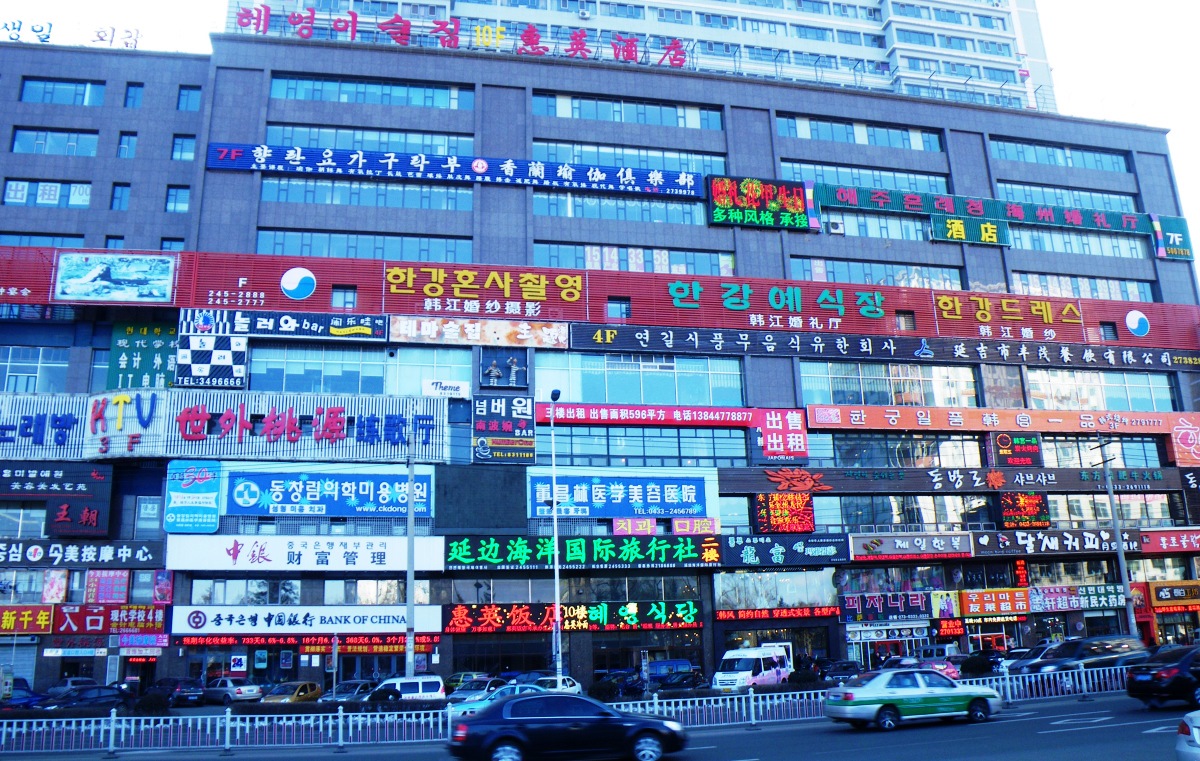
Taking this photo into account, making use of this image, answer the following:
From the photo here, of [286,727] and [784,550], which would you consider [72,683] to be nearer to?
[286,727]

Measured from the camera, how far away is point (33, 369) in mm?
46750

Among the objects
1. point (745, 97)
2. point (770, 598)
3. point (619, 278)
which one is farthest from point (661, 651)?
point (745, 97)

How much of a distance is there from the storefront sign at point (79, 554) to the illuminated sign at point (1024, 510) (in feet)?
146

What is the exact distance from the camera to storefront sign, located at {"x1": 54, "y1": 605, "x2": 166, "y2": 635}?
42.5m

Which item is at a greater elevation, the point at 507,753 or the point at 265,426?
the point at 265,426

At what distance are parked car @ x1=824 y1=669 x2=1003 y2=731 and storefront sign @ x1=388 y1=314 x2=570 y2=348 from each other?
29080mm

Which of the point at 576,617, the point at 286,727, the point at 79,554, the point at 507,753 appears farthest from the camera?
the point at 576,617

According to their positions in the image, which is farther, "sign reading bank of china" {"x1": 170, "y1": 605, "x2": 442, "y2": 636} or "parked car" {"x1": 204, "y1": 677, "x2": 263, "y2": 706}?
"sign reading bank of china" {"x1": 170, "y1": 605, "x2": 442, "y2": 636}

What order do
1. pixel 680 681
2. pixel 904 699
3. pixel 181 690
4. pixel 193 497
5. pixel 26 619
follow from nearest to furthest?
pixel 904 699
pixel 680 681
pixel 181 690
pixel 26 619
pixel 193 497

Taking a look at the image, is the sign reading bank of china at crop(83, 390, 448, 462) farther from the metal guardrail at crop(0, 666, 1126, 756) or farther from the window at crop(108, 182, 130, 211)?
the metal guardrail at crop(0, 666, 1126, 756)

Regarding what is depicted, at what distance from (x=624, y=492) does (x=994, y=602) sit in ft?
72.9

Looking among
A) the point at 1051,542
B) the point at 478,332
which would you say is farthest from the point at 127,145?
the point at 1051,542

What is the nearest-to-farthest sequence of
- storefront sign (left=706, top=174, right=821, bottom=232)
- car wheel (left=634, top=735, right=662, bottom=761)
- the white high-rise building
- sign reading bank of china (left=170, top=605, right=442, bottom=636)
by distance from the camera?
car wheel (left=634, top=735, right=662, bottom=761) → sign reading bank of china (left=170, top=605, right=442, bottom=636) → storefront sign (left=706, top=174, right=821, bottom=232) → the white high-rise building

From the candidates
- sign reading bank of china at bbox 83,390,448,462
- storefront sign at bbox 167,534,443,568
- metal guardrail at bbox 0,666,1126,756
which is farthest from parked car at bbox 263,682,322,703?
sign reading bank of china at bbox 83,390,448,462
